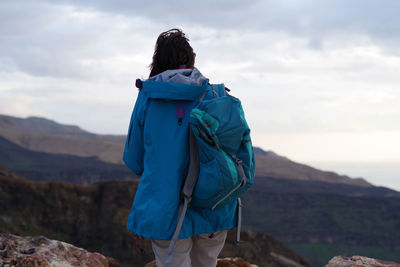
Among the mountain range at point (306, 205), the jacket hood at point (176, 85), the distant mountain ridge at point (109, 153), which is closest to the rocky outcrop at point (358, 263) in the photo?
the jacket hood at point (176, 85)

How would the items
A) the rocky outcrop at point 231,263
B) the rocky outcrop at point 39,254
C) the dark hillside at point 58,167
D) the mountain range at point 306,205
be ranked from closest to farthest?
the rocky outcrop at point 39,254 → the rocky outcrop at point 231,263 → the mountain range at point 306,205 → the dark hillside at point 58,167

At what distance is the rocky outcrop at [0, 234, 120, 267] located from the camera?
2.67 meters

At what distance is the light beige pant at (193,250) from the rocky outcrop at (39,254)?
94 centimetres

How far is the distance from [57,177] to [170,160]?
22.0m

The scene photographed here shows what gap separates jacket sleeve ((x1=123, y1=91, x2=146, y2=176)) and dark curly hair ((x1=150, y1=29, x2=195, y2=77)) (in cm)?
23

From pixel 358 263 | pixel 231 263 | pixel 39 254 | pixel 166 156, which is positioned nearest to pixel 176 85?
pixel 166 156

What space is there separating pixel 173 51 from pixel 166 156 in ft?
1.97

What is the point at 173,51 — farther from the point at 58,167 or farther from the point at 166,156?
the point at 58,167

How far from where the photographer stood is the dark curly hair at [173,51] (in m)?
2.27

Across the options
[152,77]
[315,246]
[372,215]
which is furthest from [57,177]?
[152,77]

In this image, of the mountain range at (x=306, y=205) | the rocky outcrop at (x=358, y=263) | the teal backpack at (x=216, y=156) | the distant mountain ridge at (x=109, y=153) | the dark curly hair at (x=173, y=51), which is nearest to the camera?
the teal backpack at (x=216, y=156)

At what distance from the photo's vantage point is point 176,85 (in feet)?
6.87

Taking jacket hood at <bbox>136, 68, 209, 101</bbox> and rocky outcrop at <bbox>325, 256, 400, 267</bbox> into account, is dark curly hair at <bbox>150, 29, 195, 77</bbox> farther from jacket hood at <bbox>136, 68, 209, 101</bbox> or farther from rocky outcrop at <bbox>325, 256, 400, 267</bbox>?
rocky outcrop at <bbox>325, 256, 400, 267</bbox>

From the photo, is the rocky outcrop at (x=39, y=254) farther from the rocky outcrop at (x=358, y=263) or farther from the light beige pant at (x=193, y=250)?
the rocky outcrop at (x=358, y=263)
